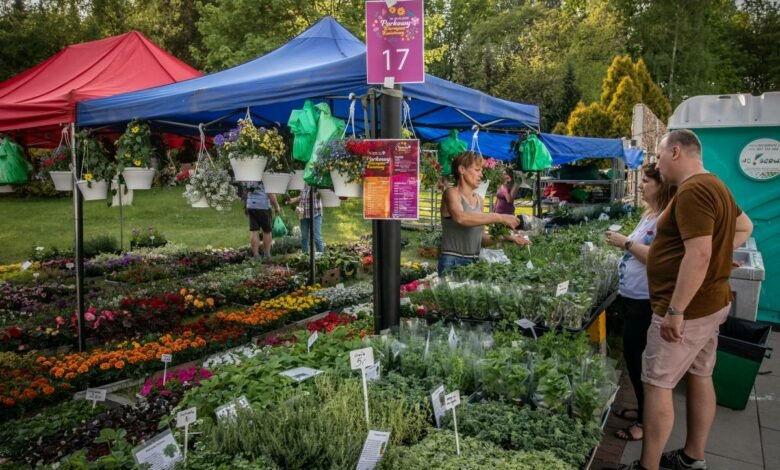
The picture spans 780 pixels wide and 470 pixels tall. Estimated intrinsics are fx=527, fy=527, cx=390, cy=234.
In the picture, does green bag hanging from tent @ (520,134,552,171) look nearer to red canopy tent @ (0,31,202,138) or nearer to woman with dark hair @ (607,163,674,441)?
woman with dark hair @ (607,163,674,441)

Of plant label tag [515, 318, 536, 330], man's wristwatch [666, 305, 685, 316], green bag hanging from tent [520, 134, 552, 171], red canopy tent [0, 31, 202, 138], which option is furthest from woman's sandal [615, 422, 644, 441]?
red canopy tent [0, 31, 202, 138]

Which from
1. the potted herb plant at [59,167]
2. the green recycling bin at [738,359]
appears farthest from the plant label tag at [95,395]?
the green recycling bin at [738,359]

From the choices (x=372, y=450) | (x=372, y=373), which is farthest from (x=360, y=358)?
(x=372, y=450)

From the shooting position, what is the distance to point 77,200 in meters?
4.83

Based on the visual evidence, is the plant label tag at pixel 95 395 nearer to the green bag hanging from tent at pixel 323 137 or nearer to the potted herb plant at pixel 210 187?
the potted herb plant at pixel 210 187

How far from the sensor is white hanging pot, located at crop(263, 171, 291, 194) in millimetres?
4514

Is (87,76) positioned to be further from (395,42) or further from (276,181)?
(395,42)

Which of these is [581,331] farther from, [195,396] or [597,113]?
[597,113]

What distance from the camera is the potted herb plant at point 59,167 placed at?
198 inches

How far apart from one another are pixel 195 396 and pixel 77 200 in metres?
3.02

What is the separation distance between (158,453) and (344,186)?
191 centimetres

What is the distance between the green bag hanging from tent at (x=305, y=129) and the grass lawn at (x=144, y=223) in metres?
7.59

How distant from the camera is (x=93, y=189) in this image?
484 cm

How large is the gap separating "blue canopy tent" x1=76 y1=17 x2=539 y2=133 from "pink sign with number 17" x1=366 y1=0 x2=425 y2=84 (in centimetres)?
19
